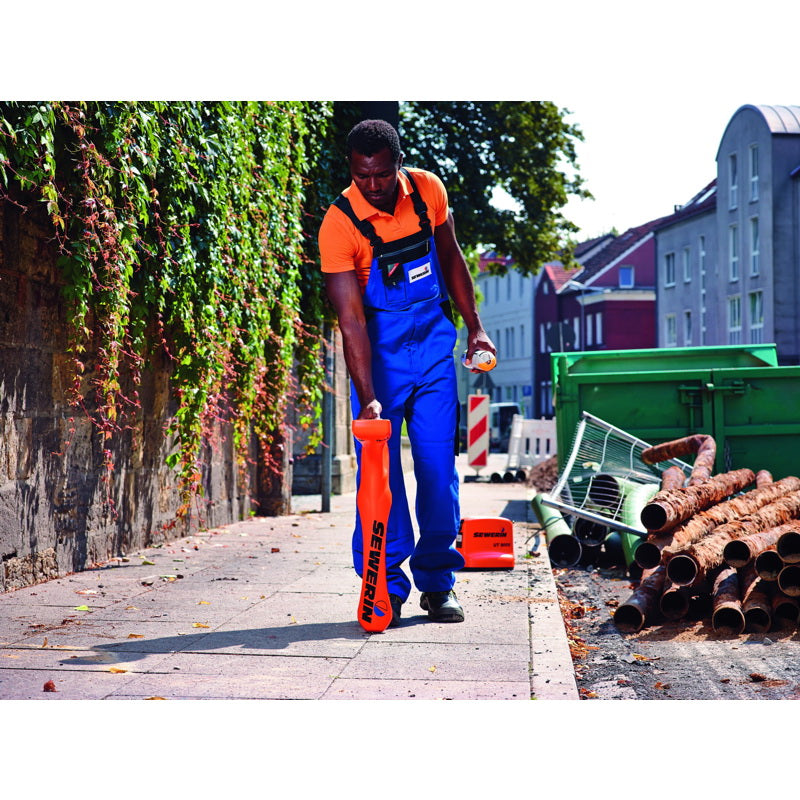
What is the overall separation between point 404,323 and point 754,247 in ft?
133

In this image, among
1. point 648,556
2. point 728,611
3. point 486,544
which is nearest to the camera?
point 728,611

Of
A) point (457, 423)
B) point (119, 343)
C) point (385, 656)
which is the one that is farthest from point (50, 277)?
point (385, 656)

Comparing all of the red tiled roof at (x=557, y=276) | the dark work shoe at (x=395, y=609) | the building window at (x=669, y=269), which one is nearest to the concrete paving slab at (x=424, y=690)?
the dark work shoe at (x=395, y=609)

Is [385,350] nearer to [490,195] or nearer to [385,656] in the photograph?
[385,656]

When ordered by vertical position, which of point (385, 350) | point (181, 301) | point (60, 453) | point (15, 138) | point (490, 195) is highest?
point (490, 195)

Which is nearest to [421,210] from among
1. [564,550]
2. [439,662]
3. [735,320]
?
[439,662]

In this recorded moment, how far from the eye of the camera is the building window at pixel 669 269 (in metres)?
52.8

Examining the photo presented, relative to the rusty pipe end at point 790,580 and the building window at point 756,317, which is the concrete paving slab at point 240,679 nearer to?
the rusty pipe end at point 790,580

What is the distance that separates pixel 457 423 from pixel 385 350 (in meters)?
0.52

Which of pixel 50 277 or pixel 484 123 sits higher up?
pixel 484 123

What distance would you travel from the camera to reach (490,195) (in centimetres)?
2103

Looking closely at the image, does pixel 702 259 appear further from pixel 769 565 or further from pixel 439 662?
pixel 439 662

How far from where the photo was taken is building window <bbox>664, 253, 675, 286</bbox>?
52.8m

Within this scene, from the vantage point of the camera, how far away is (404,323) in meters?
5.09
